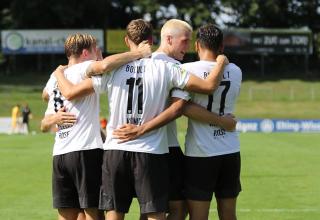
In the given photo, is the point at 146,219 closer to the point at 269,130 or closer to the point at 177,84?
the point at 177,84

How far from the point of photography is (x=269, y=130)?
40531mm

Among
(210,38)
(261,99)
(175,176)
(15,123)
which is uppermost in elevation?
(210,38)

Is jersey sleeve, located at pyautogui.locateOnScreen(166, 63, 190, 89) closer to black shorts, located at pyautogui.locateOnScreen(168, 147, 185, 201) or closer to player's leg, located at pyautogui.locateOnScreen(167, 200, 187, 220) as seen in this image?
black shorts, located at pyautogui.locateOnScreen(168, 147, 185, 201)

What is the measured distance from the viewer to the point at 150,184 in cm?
600

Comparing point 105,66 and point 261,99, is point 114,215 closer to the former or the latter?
point 105,66

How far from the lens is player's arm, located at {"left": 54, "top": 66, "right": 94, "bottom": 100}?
20.5 ft

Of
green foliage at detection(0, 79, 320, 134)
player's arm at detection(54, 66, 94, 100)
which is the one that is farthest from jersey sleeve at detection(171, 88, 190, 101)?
green foliage at detection(0, 79, 320, 134)

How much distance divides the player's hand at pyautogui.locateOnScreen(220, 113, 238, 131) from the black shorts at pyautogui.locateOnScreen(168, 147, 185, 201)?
51cm

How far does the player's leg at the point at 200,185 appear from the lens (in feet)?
21.1

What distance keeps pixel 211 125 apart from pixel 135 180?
36.1 inches

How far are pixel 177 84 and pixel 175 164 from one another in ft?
2.88

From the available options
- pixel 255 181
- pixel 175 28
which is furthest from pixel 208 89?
pixel 255 181

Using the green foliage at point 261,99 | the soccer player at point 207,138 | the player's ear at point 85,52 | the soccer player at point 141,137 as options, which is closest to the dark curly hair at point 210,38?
the soccer player at point 207,138

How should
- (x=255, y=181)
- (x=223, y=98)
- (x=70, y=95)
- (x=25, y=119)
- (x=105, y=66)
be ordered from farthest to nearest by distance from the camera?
(x=25, y=119) < (x=255, y=181) < (x=223, y=98) < (x=70, y=95) < (x=105, y=66)
